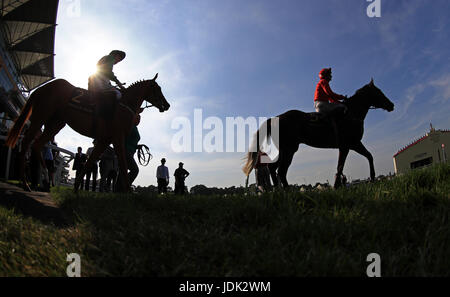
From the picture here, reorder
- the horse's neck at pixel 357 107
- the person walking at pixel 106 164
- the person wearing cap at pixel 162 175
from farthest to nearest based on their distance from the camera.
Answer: the person wearing cap at pixel 162 175, the person walking at pixel 106 164, the horse's neck at pixel 357 107

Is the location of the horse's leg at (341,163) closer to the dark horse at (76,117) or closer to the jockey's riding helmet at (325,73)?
the jockey's riding helmet at (325,73)

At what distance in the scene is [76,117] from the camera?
19.5 ft

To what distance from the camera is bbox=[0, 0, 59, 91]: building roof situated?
134 ft

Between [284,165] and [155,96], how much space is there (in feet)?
12.5

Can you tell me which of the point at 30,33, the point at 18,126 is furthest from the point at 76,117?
the point at 30,33

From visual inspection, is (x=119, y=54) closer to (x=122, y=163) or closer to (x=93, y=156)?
(x=93, y=156)

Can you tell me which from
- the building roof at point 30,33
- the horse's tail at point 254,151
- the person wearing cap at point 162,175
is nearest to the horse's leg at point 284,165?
the horse's tail at point 254,151

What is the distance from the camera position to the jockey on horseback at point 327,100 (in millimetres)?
6746

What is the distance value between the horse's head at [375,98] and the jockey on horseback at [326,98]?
2.98ft

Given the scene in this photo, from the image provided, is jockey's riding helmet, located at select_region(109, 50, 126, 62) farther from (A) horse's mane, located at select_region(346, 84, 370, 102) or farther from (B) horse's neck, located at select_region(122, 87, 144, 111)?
(A) horse's mane, located at select_region(346, 84, 370, 102)

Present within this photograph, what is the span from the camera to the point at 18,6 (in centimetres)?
3994

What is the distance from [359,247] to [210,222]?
4.17 ft

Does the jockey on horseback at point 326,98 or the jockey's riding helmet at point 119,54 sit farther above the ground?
the jockey's riding helmet at point 119,54
